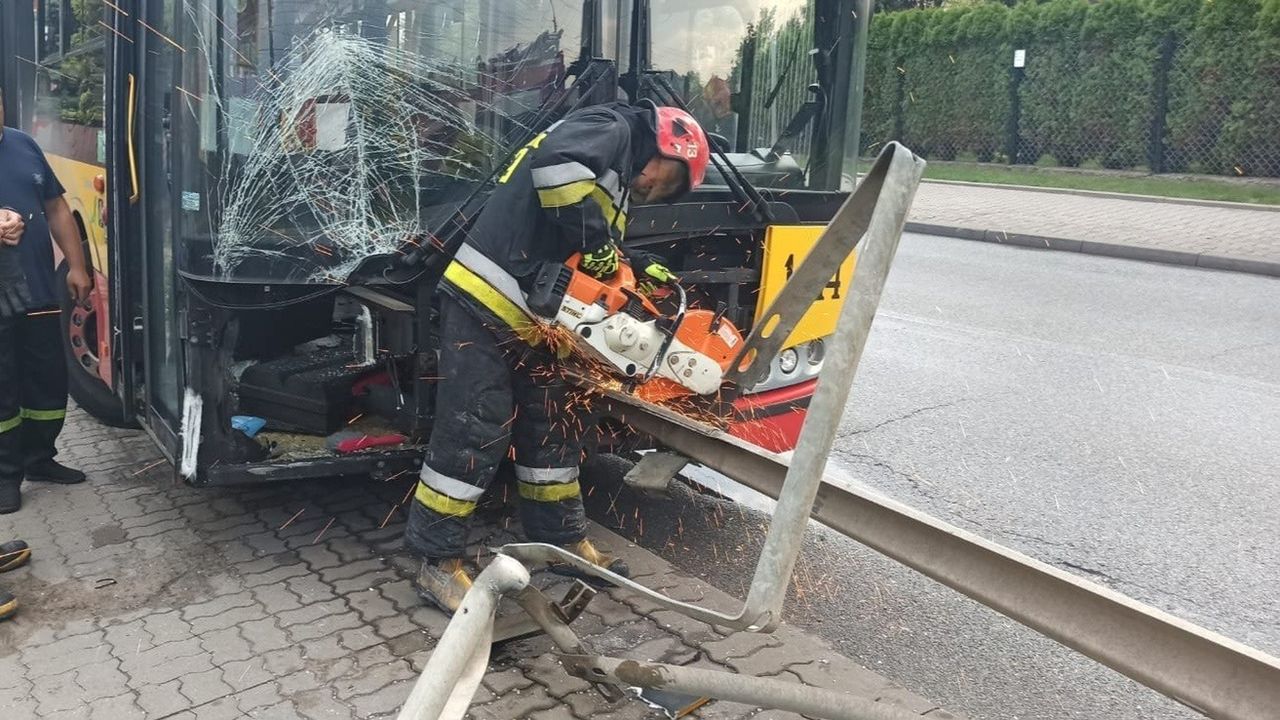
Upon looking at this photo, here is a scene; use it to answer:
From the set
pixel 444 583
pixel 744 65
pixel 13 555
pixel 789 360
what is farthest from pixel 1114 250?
pixel 13 555

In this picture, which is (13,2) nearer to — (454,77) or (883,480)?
(454,77)

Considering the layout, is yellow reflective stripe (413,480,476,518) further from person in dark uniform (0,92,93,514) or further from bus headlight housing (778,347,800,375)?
person in dark uniform (0,92,93,514)

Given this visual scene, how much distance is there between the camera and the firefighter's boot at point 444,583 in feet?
11.8

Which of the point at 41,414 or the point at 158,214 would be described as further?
the point at 41,414

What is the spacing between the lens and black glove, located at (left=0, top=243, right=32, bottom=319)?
438cm

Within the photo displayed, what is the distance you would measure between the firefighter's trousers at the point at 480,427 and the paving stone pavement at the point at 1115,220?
33.2 ft

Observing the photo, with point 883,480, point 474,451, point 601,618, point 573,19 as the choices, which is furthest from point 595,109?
point 883,480

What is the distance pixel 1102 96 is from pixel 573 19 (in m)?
15.8

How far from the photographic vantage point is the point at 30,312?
4543 mm

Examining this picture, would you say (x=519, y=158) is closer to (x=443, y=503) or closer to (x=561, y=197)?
(x=561, y=197)

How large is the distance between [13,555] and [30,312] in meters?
1.13

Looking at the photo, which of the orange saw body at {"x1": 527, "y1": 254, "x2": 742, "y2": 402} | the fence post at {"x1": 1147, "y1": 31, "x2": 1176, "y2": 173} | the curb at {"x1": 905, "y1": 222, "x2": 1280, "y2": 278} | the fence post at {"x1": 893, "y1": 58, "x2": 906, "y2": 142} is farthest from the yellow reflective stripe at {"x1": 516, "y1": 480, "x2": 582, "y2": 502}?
the fence post at {"x1": 893, "y1": 58, "x2": 906, "y2": 142}

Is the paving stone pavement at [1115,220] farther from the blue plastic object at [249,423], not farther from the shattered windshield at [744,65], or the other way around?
the blue plastic object at [249,423]

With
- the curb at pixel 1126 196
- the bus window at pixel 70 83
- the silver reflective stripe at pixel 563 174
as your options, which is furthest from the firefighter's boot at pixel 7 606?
the curb at pixel 1126 196
